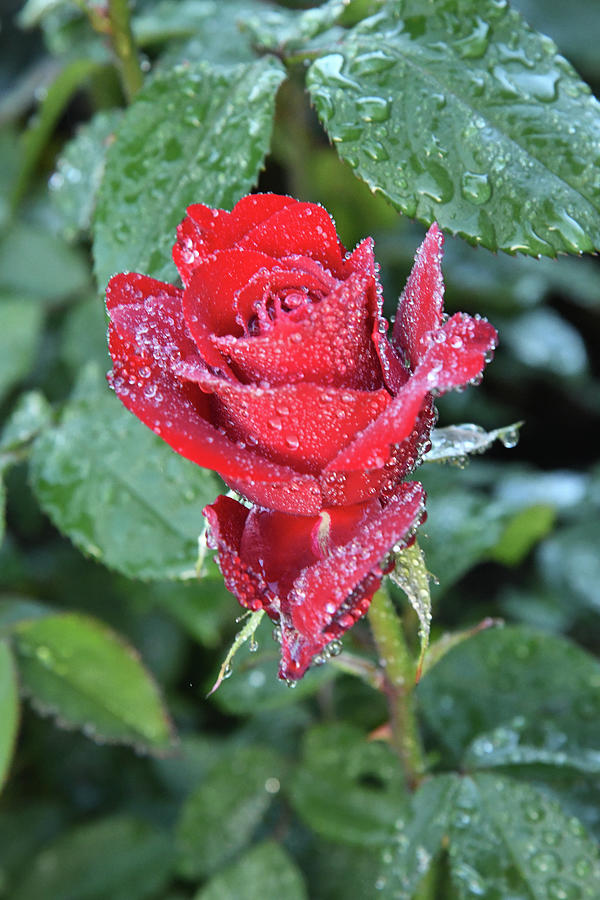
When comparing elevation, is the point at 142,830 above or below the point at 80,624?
below

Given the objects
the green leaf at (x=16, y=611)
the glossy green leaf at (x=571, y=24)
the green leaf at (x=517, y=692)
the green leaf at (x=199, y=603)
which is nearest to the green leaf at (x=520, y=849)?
the green leaf at (x=517, y=692)

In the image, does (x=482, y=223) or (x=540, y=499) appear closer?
(x=482, y=223)

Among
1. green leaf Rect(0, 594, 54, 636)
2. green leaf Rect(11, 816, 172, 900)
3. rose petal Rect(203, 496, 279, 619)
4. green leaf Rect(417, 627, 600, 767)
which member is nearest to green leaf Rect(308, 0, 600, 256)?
rose petal Rect(203, 496, 279, 619)

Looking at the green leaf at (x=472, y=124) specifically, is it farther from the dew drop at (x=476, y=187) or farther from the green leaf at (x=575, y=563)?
the green leaf at (x=575, y=563)

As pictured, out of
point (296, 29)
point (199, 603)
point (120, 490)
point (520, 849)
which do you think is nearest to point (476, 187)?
point (296, 29)

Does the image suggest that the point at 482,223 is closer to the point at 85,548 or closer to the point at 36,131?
the point at 85,548

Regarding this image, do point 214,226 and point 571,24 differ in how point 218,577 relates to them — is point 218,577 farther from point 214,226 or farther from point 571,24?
point 571,24

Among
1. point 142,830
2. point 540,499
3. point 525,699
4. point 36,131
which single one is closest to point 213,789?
point 142,830
